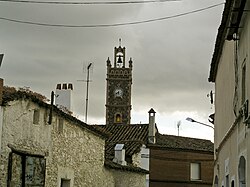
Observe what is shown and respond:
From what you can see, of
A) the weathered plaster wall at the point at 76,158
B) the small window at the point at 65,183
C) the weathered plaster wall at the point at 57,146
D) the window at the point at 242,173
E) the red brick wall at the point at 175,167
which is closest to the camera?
the window at the point at 242,173

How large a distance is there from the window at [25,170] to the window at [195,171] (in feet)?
89.8

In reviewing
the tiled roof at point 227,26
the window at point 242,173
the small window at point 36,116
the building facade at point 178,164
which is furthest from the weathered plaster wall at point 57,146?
the building facade at point 178,164

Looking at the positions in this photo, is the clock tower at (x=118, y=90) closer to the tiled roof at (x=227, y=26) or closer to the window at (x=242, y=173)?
the tiled roof at (x=227, y=26)

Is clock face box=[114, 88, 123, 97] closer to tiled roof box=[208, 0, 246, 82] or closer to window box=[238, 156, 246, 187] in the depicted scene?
tiled roof box=[208, 0, 246, 82]

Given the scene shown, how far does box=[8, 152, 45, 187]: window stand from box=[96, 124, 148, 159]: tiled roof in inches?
818

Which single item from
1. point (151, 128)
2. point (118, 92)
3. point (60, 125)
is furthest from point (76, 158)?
point (118, 92)

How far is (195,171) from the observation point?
43.4 m

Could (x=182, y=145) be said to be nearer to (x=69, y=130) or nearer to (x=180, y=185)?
(x=180, y=185)

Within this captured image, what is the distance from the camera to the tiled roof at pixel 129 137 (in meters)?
39.1

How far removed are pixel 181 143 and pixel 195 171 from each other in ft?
8.10

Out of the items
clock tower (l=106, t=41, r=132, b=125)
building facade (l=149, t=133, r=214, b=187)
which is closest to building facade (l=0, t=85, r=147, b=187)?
building facade (l=149, t=133, r=214, b=187)

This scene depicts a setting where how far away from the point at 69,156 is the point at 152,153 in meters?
22.2

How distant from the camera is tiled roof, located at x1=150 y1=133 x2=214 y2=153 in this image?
42.5 meters

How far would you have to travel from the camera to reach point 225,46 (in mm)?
15531
